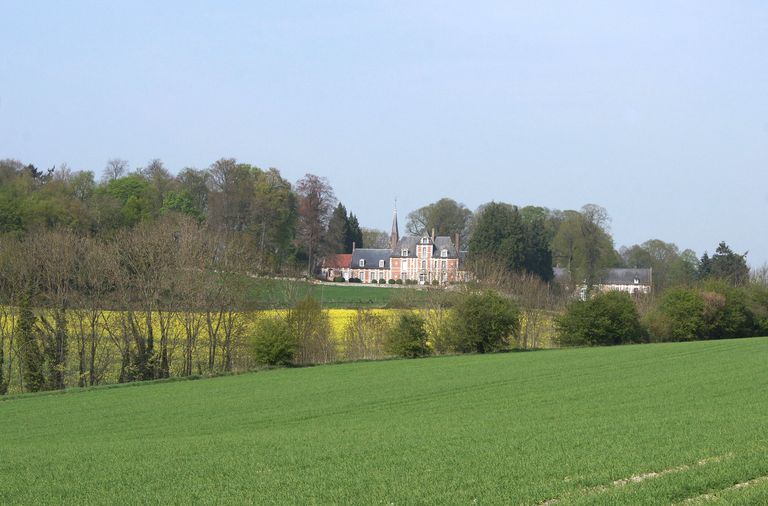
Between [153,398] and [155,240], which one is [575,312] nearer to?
[155,240]

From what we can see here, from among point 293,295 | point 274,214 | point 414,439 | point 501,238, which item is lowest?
point 414,439

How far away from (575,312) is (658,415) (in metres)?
37.4

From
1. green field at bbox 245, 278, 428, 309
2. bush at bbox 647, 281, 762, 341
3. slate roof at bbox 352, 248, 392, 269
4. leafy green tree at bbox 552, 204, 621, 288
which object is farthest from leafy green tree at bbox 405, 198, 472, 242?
bush at bbox 647, 281, 762, 341

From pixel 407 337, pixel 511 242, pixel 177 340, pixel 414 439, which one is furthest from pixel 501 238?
pixel 414 439

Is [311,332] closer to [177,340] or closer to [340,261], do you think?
[177,340]

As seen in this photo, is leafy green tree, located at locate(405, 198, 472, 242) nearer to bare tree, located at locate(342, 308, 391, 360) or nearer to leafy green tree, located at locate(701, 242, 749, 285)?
leafy green tree, located at locate(701, 242, 749, 285)

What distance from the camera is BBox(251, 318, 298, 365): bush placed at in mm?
47469

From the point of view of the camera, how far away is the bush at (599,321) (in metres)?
57.1

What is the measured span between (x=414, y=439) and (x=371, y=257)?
120 m

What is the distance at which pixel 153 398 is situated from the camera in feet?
114

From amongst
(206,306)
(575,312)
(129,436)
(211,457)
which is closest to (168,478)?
(211,457)

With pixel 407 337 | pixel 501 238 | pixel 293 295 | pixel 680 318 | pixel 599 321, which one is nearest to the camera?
pixel 407 337

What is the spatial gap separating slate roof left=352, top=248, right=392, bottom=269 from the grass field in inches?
3839

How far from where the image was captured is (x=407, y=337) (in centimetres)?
5216
